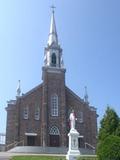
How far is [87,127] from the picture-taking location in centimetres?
5706

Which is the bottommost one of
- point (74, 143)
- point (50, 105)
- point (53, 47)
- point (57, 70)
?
point (74, 143)

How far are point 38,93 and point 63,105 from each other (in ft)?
14.0

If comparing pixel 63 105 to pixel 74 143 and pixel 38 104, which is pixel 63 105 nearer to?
pixel 38 104

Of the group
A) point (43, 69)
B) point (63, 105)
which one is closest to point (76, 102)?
point (63, 105)

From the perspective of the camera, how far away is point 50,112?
55844 mm

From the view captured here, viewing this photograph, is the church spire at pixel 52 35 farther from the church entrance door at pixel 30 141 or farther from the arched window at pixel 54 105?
the church entrance door at pixel 30 141

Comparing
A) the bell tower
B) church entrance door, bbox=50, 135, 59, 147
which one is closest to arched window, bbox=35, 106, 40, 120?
the bell tower

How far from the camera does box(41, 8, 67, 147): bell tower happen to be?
5447cm

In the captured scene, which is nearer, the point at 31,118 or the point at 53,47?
the point at 31,118

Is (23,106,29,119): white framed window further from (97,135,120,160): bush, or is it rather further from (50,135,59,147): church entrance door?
(97,135,120,160): bush

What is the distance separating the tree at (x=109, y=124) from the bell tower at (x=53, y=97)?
78.9ft

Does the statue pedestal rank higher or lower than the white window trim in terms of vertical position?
lower

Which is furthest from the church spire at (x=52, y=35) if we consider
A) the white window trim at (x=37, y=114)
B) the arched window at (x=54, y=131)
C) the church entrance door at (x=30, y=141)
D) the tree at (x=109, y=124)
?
the tree at (x=109, y=124)

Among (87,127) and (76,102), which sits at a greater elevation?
(76,102)
